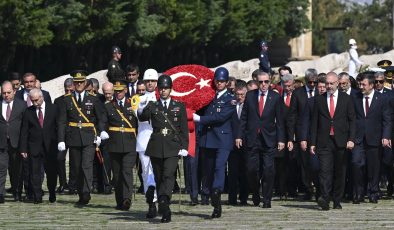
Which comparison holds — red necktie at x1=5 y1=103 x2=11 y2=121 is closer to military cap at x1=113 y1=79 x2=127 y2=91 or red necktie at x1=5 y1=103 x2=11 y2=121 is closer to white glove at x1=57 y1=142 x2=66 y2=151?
white glove at x1=57 y1=142 x2=66 y2=151

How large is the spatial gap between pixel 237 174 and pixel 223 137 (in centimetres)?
182

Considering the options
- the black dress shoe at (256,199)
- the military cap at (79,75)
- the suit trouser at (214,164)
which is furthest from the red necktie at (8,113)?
the black dress shoe at (256,199)

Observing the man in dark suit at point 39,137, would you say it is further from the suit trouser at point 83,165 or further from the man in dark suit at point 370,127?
the man in dark suit at point 370,127

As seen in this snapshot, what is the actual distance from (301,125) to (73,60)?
3586 centimetres

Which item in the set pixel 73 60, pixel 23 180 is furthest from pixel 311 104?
pixel 73 60

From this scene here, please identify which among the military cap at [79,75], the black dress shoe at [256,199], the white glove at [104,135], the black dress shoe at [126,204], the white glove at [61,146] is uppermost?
the military cap at [79,75]

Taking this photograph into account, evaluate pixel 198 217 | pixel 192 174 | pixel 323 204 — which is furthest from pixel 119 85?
pixel 323 204

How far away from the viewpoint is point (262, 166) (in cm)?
2200

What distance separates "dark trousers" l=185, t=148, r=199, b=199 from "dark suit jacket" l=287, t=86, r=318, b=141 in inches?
57.9

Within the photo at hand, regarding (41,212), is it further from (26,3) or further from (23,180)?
(26,3)

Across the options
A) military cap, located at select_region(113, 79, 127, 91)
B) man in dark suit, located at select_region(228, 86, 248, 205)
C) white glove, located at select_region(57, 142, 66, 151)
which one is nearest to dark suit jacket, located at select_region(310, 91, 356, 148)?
man in dark suit, located at select_region(228, 86, 248, 205)

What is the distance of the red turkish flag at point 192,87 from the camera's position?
20828mm

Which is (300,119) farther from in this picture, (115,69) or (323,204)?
(115,69)

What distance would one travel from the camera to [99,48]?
5988cm
